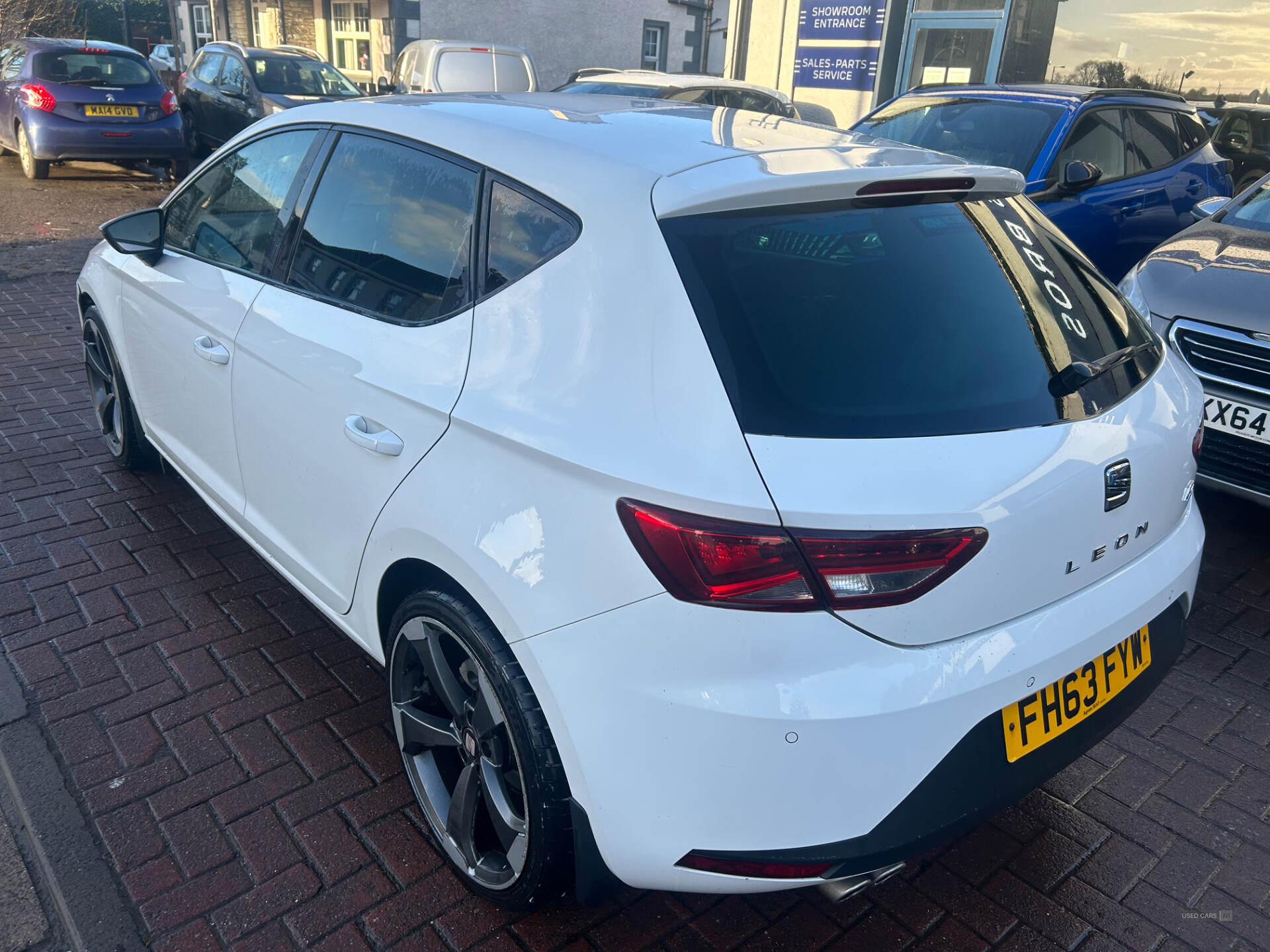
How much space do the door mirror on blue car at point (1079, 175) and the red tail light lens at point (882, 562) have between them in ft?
16.3

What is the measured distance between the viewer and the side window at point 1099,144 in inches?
253

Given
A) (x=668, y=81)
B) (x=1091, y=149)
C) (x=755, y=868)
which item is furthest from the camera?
(x=668, y=81)

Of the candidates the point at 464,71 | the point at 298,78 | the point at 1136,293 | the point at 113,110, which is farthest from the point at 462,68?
the point at 1136,293

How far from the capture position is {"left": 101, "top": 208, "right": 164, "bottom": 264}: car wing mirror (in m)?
3.50

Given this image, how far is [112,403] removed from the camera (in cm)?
439

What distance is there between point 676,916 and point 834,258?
4.99 ft

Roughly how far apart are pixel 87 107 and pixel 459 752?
12.0 m

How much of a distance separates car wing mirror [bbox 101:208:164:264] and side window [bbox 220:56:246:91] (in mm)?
10225

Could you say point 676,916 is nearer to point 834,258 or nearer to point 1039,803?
point 1039,803

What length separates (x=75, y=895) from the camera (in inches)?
90.7

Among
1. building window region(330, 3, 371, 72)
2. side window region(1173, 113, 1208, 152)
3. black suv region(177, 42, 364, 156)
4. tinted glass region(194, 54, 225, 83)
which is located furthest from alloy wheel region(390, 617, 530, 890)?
building window region(330, 3, 371, 72)

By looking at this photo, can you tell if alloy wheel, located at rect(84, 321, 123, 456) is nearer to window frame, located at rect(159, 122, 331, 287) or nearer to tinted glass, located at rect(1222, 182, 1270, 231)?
window frame, located at rect(159, 122, 331, 287)

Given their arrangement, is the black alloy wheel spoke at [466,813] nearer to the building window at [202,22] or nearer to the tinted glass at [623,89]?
the tinted glass at [623,89]

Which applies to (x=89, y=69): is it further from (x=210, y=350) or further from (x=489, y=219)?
(x=489, y=219)
